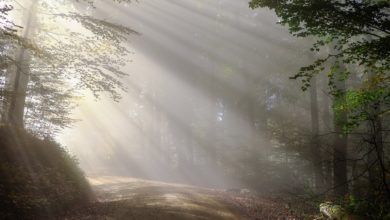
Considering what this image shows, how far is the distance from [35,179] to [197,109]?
98.7ft

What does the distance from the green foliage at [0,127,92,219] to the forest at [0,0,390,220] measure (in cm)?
6

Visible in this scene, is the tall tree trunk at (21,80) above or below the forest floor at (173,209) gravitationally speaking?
above

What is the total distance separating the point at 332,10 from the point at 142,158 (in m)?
35.3

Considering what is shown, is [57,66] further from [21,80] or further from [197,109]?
[197,109]

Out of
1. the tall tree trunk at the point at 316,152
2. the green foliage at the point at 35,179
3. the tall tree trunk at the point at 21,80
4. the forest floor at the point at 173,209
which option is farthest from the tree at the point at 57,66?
the tall tree trunk at the point at 316,152

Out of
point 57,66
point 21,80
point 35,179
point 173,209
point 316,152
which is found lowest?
point 173,209

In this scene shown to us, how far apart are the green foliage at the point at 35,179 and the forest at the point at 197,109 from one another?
0.06m

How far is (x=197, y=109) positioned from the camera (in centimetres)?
4022

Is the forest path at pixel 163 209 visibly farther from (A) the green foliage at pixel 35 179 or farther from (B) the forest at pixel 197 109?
(A) the green foliage at pixel 35 179

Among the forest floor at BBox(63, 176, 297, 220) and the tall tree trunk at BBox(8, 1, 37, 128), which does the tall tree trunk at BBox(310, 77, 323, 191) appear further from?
the tall tree trunk at BBox(8, 1, 37, 128)

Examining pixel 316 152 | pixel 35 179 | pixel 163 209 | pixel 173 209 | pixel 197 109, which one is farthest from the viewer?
pixel 197 109

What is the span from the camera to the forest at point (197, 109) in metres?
8.92

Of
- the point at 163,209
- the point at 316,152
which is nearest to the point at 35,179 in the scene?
the point at 163,209

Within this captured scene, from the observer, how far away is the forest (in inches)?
351
